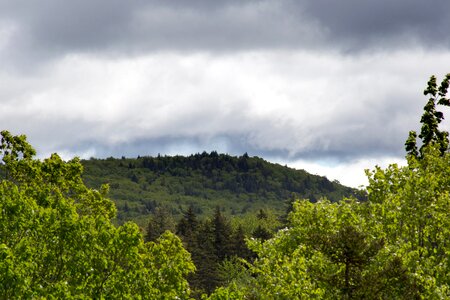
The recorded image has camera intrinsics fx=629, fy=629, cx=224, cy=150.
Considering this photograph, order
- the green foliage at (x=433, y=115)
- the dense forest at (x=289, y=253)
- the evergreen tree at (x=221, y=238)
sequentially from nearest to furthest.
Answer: the dense forest at (x=289, y=253) < the green foliage at (x=433, y=115) < the evergreen tree at (x=221, y=238)

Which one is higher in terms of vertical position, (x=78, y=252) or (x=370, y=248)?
(x=370, y=248)

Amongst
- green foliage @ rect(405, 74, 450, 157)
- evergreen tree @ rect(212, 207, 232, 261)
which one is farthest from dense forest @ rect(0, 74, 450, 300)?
evergreen tree @ rect(212, 207, 232, 261)

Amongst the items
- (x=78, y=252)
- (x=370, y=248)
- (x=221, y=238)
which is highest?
(x=221, y=238)

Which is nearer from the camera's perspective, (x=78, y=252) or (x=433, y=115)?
(x=78, y=252)

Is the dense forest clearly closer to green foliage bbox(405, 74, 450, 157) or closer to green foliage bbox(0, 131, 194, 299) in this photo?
green foliage bbox(0, 131, 194, 299)

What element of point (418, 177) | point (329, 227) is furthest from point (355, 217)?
point (418, 177)

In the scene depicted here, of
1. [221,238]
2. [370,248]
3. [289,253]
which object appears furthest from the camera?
[221,238]

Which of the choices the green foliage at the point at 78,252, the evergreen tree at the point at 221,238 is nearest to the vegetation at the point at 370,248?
the green foliage at the point at 78,252

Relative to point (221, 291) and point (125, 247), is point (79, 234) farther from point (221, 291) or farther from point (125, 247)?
point (221, 291)

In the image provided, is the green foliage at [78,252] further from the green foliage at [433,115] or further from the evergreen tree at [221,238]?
the evergreen tree at [221,238]

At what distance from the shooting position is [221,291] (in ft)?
88.9

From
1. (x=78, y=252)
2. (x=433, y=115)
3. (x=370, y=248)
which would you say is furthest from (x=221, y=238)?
(x=370, y=248)

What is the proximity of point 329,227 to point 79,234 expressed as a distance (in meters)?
13.1

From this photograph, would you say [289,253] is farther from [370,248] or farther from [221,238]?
[221,238]
